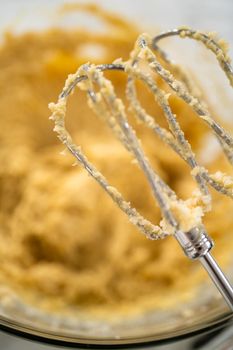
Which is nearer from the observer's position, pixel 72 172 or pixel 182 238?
pixel 182 238

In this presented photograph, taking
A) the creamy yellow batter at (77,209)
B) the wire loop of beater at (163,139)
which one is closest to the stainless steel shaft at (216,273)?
the wire loop of beater at (163,139)

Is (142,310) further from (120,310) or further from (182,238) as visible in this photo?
(182,238)

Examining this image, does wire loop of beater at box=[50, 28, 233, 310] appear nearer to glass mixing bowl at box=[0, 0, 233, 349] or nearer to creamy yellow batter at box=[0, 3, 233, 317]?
glass mixing bowl at box=[0, 0, 233, 349]

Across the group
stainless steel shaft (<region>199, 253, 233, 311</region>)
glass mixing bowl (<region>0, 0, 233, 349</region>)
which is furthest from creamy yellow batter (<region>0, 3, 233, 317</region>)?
stainless steel shaft (<region>199, 253, 233, 311</region>)

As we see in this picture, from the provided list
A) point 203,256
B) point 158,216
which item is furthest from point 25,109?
point 203,256

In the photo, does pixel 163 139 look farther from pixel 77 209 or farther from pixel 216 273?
pixel 77 209

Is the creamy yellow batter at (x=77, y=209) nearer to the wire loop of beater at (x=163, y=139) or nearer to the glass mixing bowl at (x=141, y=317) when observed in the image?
the glass mixing bowl at (x=141, y=317)
